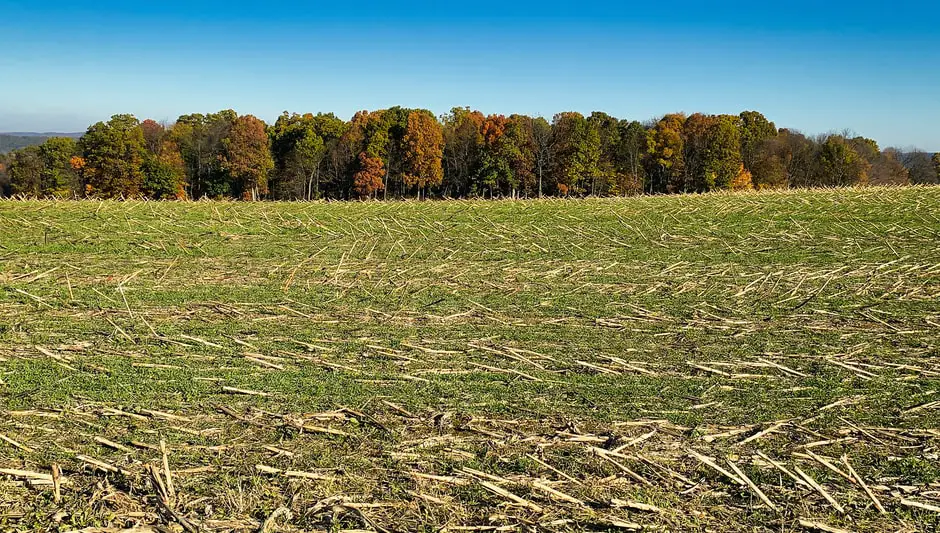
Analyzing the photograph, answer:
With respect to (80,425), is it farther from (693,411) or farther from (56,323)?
(693,411)

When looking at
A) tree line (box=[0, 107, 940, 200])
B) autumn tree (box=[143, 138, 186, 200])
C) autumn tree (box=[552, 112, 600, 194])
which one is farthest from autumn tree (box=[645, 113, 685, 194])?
autumn tree (box=[143, 138, 186, 200])

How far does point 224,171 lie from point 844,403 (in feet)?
214

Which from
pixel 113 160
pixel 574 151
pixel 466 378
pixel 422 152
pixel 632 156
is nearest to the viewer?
pixel 466 378

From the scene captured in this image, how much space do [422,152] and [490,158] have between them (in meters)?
6.20

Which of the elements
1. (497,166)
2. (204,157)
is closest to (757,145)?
(497,166)

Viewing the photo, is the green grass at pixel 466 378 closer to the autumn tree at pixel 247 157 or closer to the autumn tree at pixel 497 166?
the autumn tree at pixel 247 157

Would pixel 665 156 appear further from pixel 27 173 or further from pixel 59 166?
pixel 27 173

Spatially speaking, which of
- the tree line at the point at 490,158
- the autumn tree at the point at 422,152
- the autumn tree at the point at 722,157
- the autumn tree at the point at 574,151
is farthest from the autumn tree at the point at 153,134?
the autumn tree at the point at 722,157

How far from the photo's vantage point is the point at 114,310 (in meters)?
8.80

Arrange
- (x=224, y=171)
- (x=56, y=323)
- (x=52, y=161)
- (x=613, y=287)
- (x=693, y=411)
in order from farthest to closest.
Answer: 1. (x=224, y=171)
2. (x=52, y=161)
3. (x=613, y=287)
4. (x=56, y=323)
5. (x=693, y=411)

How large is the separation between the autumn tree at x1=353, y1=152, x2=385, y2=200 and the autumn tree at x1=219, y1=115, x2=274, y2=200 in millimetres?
7976

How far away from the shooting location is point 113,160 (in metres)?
55.9

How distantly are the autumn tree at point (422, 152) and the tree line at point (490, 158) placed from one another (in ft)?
0.35

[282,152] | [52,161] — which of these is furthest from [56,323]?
[282,152]
